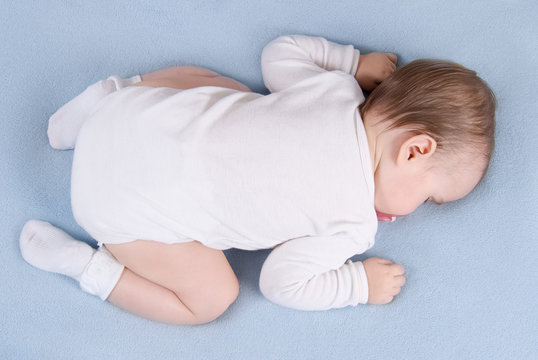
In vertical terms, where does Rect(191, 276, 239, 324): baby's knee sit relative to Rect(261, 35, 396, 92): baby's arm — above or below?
below

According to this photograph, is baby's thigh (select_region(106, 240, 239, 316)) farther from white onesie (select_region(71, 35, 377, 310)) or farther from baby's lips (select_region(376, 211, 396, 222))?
baby's lips (select_region(376, 211, 396, 222))

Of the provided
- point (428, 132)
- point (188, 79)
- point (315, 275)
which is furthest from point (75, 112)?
point (428, 132)

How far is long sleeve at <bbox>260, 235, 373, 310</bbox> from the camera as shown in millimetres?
997

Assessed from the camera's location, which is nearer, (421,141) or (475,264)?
(421,141)

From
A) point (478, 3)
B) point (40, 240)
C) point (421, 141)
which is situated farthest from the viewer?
point (478, 3)

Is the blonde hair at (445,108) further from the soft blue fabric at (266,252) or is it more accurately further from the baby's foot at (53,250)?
the baby's foot at (53,250)

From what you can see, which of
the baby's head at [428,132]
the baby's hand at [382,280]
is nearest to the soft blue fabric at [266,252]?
the baby's hand at [382,280]

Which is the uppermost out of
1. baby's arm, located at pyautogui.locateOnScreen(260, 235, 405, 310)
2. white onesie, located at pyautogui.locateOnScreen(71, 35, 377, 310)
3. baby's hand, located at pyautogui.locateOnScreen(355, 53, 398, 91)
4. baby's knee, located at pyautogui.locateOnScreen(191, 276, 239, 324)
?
baby's hand, located at pyautogui.locateOnScreen(355, 53, 398, 91)

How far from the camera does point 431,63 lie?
3.21 feet

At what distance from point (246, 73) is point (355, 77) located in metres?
0.27

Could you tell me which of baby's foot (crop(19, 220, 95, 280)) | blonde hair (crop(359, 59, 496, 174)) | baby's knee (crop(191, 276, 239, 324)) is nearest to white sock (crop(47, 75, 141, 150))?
baby's foot (crop(19, 220, 95, 280))

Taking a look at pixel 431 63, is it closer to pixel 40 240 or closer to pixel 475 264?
pixel 475 264

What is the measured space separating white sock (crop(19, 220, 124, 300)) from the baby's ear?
0.63m

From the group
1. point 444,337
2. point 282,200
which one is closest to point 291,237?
point 282,200
